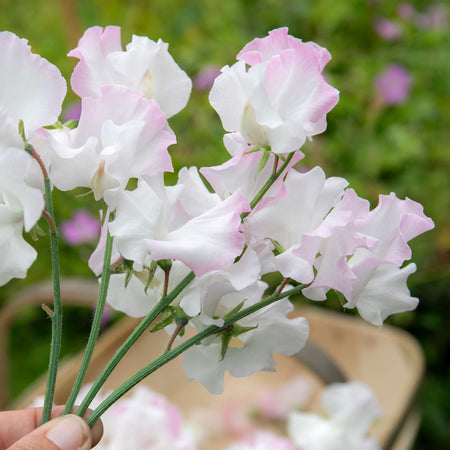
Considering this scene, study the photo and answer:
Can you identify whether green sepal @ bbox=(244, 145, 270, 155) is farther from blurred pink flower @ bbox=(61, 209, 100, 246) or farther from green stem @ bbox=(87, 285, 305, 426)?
blurred pink flower @ bbox=(61, 209, 100, 246)

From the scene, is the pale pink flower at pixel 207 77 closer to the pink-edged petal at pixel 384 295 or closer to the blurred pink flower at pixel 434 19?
the blurred pink flower at pixel 434 19

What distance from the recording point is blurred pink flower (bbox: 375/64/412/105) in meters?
1.75

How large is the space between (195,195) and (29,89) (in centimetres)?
10

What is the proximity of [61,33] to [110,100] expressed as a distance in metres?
2.50

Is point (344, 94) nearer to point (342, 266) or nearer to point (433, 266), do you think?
point (433, 266)

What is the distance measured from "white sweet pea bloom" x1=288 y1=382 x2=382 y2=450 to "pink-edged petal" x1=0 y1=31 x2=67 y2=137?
64 cm

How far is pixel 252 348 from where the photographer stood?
15.9 inches

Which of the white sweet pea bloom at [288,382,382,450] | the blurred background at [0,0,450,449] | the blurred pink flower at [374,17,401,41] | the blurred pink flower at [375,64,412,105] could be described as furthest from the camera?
the blurred pink flower at [374,17,401,41]

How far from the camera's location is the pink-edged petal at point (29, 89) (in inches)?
13.1

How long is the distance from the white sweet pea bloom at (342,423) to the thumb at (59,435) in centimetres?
53

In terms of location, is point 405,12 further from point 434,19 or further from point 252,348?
point 252,348

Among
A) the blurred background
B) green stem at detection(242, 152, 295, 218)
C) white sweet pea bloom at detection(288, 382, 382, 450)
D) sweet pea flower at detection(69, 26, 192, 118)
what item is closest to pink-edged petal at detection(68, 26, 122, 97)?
sweet pea flower at detection(69, 26, 192, 118)

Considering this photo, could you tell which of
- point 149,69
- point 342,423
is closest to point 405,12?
point 342,423

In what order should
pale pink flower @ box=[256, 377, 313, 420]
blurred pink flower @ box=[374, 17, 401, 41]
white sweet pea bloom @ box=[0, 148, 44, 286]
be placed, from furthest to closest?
blurred pink flower @ box=[374, 17, 401, 41] → pale pink flower @ box=[256, 377, 313, 420] → white sweet pea bloom @ box=[0, 148, 44, 286]
